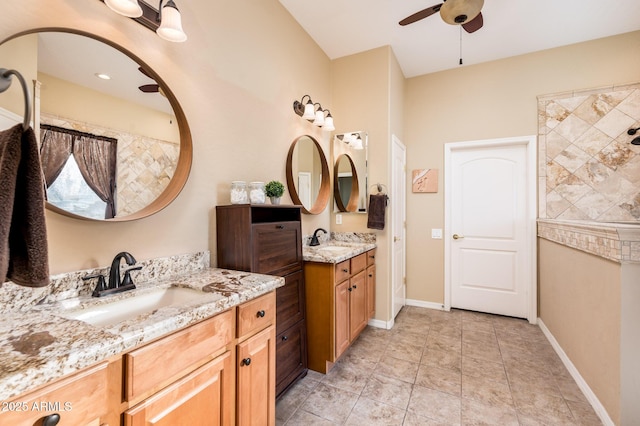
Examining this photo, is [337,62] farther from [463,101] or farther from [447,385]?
[447,385]

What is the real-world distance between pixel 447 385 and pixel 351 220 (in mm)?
1792

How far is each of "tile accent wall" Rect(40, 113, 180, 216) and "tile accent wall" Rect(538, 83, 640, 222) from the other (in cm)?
373

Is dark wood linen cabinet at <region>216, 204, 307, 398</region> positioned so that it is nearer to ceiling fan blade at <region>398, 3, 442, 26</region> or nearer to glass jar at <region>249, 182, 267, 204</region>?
glass jar at <region>249, 182, 267, 204</region>

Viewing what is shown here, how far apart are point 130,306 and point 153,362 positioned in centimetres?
48

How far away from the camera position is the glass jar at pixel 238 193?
6.07ft

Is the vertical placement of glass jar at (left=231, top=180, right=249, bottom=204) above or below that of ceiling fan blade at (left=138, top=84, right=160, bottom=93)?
below

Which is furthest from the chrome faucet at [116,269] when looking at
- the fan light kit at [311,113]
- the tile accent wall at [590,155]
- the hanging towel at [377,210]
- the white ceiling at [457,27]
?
the tile accent wall at [590,155]

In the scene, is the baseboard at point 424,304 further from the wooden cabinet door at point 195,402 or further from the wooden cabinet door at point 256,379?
the wooden cabinet door at point 195,402

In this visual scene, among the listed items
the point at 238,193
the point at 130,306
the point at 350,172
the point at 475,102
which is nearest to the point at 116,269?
the point at 130,306

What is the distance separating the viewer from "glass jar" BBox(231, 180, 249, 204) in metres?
1.85

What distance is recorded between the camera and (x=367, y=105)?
323 centimetres

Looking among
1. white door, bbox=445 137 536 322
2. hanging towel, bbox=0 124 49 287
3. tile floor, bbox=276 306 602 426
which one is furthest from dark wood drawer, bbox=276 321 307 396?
white door, bbox=445 137 536 322

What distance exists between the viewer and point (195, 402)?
41.5 inches

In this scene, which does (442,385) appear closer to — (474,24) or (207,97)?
(207,97)
